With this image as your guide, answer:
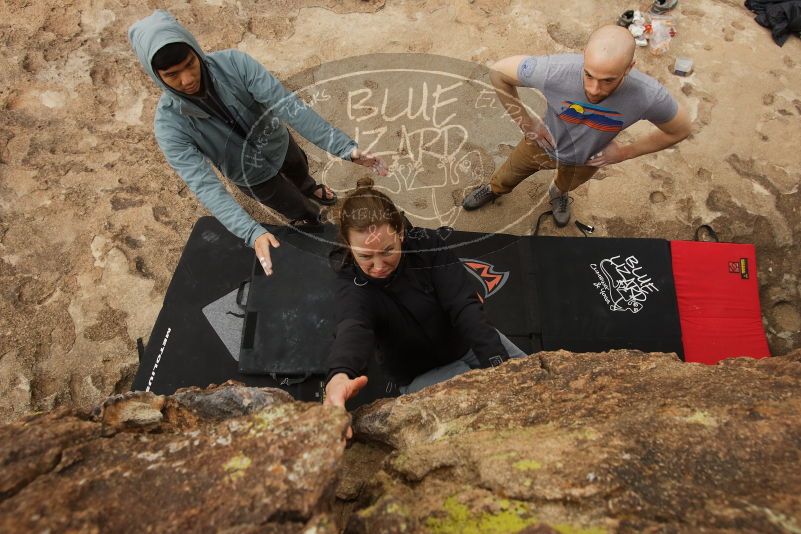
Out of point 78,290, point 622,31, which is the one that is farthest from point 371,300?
point 78,290

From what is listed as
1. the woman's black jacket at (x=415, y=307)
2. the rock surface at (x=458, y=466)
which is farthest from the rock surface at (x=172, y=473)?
the woman's black jacket at (x=415, y=307)

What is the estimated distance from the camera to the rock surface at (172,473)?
1.06 m

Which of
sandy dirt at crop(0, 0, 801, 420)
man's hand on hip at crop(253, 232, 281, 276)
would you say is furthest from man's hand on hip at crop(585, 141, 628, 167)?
man's hand on hip at crop(253, 232, 281, 276)

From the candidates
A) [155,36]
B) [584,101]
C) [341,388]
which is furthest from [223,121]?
[584,101]

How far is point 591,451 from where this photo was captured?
1.21m

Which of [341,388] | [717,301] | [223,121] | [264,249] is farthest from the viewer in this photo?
[717,301]

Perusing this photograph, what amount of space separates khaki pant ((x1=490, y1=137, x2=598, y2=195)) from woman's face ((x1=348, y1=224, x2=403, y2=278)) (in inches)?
61.5

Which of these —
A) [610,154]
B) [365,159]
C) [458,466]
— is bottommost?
[458,466]

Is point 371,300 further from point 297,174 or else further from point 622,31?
point 622,31

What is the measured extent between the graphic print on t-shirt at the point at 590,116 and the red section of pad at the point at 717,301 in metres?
1.21

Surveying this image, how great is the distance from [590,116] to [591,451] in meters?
1.94

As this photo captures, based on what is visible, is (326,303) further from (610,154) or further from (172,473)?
(610,154)

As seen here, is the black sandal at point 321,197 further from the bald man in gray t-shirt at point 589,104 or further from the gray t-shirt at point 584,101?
the gray t-shirt at point 584,101

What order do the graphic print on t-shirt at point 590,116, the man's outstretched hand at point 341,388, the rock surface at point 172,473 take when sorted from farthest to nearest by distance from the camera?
the graphic print on t-shirt at point 590,116
the man's outstretched hand at point 341,388
the rock surface at point 172,473
